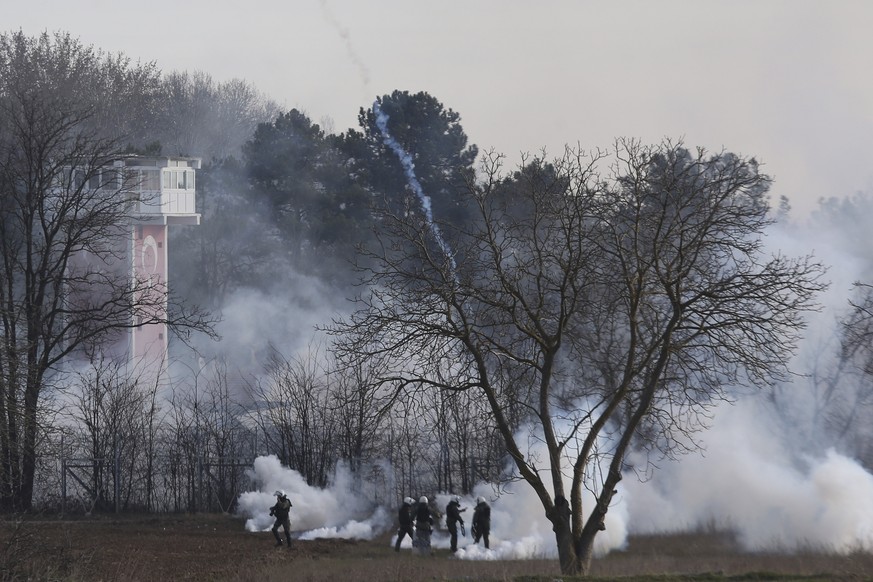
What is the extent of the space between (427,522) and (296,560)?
3.03m

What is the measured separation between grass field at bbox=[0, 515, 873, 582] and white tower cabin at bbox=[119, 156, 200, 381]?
889 inches

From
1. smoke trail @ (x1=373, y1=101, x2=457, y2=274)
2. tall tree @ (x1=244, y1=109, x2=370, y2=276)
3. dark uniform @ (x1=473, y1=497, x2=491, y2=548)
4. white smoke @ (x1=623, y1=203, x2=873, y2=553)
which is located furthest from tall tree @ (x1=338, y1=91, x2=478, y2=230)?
dark uniform @ (x1=473, y1=497, x2=491, y2=548)

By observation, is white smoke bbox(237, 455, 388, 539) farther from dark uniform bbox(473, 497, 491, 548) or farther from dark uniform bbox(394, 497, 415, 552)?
dark uniform bbox(473, 497, 491, 548)

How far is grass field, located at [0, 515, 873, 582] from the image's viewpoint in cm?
1641

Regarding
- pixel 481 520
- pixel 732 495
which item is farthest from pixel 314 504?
pixel 732 495

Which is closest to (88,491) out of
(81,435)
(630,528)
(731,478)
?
(81,435)

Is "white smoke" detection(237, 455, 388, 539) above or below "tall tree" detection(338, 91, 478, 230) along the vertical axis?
below

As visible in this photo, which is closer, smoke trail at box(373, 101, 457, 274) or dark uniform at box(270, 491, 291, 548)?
dark uniform at box(270, 491, 291, 548)

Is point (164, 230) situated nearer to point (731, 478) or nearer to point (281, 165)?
point (281, 165)

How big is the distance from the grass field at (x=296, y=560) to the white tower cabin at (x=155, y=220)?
74.1 ft

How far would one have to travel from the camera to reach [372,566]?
67.8ft

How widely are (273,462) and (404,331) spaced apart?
55.1 ft

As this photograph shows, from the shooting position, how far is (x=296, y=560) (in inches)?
880

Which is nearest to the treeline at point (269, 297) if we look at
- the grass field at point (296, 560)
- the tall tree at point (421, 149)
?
the tall tree at point (421, 149)
